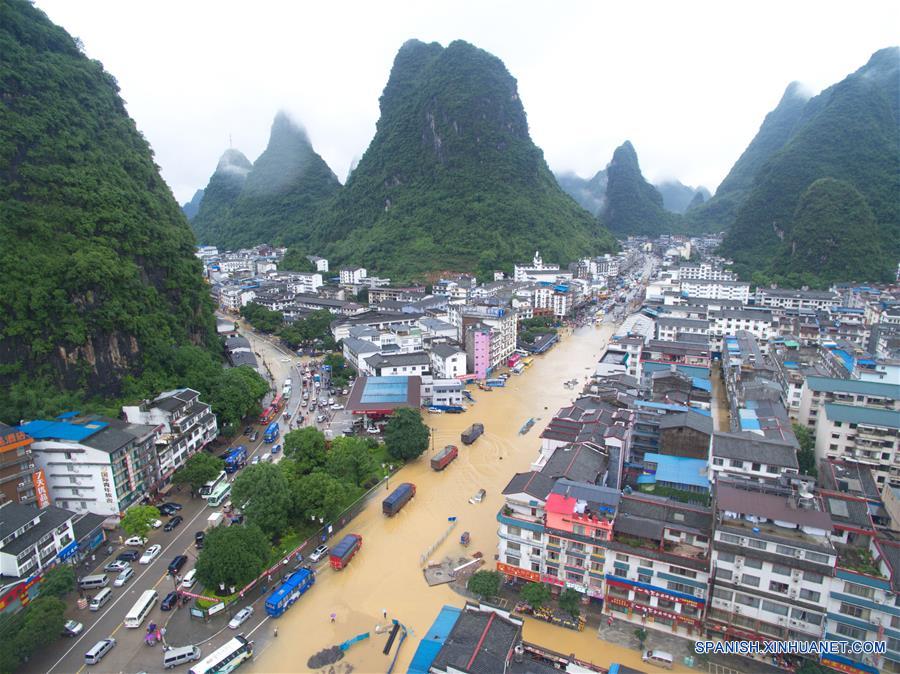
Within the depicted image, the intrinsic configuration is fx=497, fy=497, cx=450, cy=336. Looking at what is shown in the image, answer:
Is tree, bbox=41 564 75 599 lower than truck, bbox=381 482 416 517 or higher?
higher

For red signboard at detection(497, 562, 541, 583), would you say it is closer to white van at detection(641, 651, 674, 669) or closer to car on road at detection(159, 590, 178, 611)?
white van at detection(641, 651, 674, 669)

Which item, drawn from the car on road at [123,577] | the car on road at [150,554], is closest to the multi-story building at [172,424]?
the car on road at [150,554]

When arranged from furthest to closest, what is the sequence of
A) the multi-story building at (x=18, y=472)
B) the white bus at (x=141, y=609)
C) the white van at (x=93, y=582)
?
the multi-story building at (x=18, y=472) < the white van at (x=93, y=582) < the white bus at (x=141, y=609)

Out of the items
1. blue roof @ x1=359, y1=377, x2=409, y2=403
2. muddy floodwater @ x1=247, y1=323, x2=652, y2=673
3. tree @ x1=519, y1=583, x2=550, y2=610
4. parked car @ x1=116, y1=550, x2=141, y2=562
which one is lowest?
muddy floodwater @ x1=247, y1=323, x2=652, y2=673

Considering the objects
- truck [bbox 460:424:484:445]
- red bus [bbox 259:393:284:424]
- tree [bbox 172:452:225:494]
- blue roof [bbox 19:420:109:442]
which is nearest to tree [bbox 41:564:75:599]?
blue roof [bbox 19:420:109:442]

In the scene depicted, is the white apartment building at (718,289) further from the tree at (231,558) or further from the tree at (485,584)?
the tree at (231,558)

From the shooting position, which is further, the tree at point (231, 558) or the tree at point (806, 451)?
the tree at point (806, 451)

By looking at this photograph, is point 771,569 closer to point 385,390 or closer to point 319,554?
point 319,554

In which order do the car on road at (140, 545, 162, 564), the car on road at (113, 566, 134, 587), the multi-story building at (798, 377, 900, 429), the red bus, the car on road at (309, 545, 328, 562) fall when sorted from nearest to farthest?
the car on road at (113, 566, 134, 587) → the car on road at (140, 545, 162, 564) → the car on road at (309, 545, 328, 562) → the multi-story building at (798, 377, 900, 429) → the red bus
